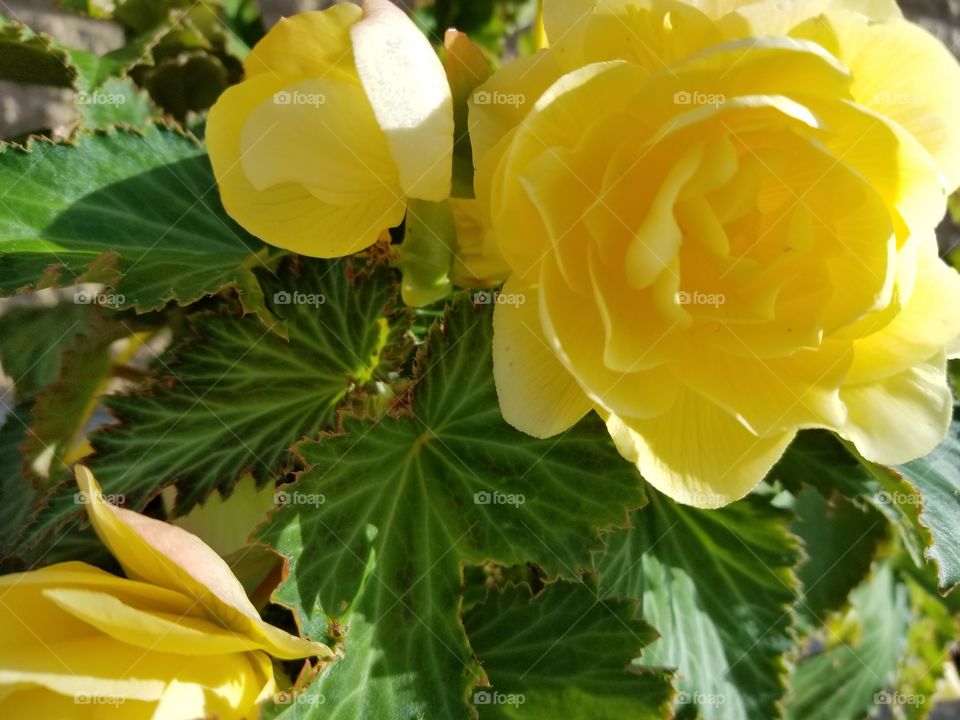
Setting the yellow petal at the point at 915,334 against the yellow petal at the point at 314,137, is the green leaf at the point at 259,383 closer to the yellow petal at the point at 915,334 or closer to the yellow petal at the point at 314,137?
the yellow petal at the point at 314,137

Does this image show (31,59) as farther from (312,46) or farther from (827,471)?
(827,471)

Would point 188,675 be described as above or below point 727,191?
below

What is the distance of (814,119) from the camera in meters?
0.38

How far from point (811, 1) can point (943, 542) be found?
35 centimetres

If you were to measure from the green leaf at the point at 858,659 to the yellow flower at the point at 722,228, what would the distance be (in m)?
0.63

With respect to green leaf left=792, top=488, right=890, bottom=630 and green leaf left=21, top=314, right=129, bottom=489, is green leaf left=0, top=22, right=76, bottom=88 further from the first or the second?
green leaf left=792, top=488, right=890, bottom=630

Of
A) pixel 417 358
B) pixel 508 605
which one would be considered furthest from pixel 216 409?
pixel 508 605

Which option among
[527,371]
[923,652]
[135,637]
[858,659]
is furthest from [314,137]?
[923,652]

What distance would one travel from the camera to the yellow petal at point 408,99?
0.40 metres

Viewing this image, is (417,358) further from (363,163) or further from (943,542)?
(943,542)

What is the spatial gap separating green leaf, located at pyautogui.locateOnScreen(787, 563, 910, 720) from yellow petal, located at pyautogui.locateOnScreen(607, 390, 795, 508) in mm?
626

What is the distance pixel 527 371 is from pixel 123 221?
35cm

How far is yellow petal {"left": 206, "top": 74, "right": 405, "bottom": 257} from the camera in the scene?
461 mm

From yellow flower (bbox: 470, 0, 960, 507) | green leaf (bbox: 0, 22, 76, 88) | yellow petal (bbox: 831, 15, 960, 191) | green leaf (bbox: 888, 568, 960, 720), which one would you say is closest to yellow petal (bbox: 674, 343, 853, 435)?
yellow flower (bbox: 470, 0, 960, 507)
